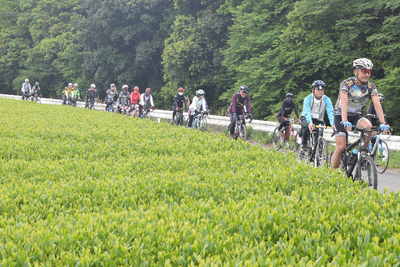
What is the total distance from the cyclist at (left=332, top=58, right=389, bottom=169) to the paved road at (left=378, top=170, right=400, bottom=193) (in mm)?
1759

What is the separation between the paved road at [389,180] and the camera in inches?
317

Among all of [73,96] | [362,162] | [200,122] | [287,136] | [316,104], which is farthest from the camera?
[73,96]

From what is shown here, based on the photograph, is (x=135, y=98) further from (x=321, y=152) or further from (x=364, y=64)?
(x=364, y=64)

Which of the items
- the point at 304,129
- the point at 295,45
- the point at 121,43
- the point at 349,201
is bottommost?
the point at 349,201

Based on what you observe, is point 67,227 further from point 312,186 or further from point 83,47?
point 83,47

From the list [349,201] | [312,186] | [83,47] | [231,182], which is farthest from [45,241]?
[83,47]

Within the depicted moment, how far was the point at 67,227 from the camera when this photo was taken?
3.27 m

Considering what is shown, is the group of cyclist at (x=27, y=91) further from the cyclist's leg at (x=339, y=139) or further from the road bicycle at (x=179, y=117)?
the cyclist's leg at (x=339, y=139)

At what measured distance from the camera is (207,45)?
1296 inches

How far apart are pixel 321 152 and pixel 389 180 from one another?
182 centimetres

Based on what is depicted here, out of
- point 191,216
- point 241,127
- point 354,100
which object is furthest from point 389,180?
point 191,216

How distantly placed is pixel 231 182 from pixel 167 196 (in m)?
1.01

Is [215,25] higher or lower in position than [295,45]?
higher

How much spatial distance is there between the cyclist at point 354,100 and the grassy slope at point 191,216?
1.17 metres
